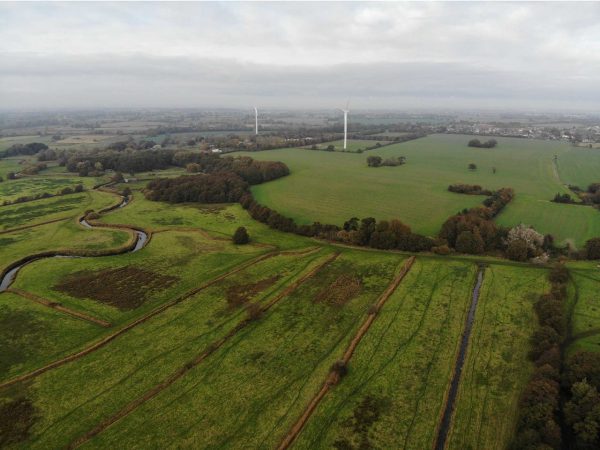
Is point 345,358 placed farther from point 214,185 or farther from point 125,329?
point 214,185

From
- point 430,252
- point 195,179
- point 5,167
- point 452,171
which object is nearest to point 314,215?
point 430,252

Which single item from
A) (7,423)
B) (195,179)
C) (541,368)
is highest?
(195,179)

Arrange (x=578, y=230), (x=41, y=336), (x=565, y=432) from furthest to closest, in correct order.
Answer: (x=578, y=230) < (x=41, y=336) < (x=565, y=432)

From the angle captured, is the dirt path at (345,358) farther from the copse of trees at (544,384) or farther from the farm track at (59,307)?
the farm track at (59,307)

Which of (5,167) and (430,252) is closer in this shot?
(430,252)

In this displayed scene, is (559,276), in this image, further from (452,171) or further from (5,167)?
(5,167)

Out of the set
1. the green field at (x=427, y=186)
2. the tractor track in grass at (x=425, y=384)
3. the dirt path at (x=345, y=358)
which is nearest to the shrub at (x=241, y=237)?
the green field at (x=427, y=186)

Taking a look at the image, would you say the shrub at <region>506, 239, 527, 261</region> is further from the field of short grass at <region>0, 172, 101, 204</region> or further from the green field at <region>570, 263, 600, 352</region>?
the field of short grass at <region>0, 172, 101, 204</region>
